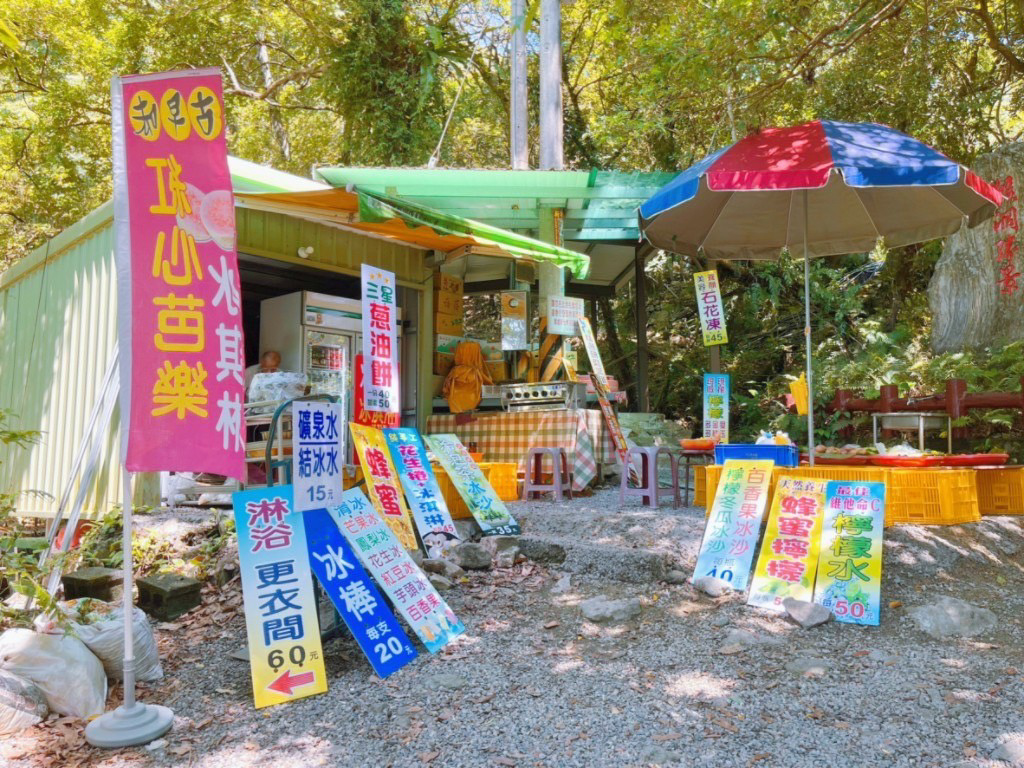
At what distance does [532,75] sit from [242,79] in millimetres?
6958

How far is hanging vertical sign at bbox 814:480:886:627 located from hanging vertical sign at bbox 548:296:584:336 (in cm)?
436

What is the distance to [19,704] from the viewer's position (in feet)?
9.93

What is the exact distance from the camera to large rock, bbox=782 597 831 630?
152 inches

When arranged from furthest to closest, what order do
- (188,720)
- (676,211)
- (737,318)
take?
(737,318) < (676,211) < (188,720)

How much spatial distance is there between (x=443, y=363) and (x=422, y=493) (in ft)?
13.2

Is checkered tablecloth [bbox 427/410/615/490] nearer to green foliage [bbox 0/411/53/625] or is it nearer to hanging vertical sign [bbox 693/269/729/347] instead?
hanging vertical sign [bbox 693/269/729/347]

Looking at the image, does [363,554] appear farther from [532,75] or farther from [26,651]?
[532,75]

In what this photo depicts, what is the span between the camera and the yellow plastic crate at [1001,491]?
5355mm

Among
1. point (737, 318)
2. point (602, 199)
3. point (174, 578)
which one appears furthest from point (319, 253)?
point (737, 318)

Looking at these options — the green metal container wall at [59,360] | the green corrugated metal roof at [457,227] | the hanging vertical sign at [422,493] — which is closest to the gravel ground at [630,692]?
the hanging vertical sign at [422,493]

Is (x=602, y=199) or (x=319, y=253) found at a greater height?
(x=602, y=199)

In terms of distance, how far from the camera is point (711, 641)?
3764mm

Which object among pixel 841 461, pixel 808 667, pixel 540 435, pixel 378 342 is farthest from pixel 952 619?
pixel 540 435

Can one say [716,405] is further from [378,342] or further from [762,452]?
[378,342]
